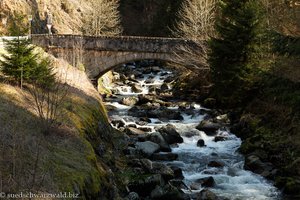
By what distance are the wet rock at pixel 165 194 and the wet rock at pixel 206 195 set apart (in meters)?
0.67

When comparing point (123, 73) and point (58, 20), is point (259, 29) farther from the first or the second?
point (58, 20)

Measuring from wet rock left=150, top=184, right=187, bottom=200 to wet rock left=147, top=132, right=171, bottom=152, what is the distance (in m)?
6.04

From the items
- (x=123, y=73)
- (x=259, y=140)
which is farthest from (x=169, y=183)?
(x=123, y=73)

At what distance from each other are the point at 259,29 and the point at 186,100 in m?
10.2

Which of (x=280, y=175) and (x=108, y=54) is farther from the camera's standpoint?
(x=108, y=54)

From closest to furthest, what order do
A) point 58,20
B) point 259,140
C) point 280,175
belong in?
point 280,175 < point 259,140 < point 58,20

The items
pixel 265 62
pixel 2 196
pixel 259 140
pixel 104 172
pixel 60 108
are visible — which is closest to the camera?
pixel 2 196

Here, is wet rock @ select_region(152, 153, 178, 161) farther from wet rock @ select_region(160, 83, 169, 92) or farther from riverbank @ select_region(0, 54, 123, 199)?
wet rock @ select_region(160, 83, 169, 92)

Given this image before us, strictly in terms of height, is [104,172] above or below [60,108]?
below

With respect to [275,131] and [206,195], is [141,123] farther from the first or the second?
[206,195]

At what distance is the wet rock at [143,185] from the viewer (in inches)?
551

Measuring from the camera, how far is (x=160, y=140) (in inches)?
816

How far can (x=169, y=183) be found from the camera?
15383mm

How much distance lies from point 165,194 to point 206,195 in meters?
1.61
